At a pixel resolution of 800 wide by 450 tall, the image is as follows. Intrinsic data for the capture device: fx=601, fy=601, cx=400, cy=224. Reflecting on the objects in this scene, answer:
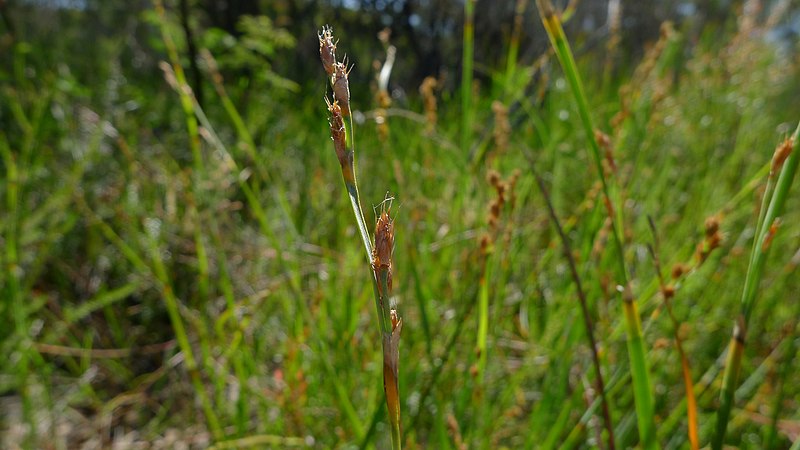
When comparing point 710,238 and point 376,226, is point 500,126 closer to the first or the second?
point 710,238

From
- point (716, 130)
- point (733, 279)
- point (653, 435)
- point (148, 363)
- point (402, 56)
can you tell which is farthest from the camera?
point (402, 56)

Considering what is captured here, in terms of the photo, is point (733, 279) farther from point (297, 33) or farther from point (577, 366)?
point (297, 33)

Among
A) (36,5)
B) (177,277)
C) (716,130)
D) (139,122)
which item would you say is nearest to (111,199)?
(177,277)

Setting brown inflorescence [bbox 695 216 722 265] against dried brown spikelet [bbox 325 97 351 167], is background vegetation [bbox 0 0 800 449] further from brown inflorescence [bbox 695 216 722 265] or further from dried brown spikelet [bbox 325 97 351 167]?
dried brown spikelet [bbox 325 97 351 167]

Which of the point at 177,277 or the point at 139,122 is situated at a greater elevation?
the point at 139,122

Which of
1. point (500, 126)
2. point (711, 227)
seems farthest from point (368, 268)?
point (711, 227)

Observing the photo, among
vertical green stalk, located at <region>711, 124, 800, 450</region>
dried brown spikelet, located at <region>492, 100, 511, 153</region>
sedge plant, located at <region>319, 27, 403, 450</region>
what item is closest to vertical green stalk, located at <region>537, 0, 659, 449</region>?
vertical green stalk, located at <region>711, 124, 800, 450</region>

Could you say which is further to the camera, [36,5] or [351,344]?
[36,5]

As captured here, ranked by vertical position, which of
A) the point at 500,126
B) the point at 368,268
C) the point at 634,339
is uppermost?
the point at 500,126
